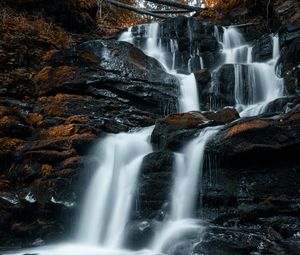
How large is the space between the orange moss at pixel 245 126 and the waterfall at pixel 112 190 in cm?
185

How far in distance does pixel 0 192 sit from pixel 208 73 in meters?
6.70

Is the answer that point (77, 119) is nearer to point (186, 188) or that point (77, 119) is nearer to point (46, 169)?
point (46, 169)

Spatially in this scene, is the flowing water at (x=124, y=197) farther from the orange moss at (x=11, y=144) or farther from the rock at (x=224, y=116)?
the orange moss at (x=11, y=144)

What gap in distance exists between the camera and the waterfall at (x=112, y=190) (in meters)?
6.97

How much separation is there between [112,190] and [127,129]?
216 centimetres

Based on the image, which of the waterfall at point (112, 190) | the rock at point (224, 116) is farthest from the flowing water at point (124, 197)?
the rock at point (224, 116)

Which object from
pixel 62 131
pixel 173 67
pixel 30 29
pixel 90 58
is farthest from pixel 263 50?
pixel 30 29

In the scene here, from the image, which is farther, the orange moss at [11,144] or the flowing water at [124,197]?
the orange moss at [11,144]

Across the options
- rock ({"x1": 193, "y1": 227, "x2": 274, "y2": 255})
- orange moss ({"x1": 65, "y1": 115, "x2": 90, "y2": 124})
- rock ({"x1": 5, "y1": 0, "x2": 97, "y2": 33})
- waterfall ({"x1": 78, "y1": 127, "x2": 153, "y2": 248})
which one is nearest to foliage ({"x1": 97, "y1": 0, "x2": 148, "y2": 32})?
rock ({"x1": 5, "y1": 0, "x2": 97, "y2": 33})

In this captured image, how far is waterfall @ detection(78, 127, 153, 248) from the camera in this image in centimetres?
697

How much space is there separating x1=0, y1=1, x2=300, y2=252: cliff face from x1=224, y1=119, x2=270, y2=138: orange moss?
0.06 feet

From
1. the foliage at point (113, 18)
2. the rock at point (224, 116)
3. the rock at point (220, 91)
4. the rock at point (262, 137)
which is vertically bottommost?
the rock at point (262, 137)

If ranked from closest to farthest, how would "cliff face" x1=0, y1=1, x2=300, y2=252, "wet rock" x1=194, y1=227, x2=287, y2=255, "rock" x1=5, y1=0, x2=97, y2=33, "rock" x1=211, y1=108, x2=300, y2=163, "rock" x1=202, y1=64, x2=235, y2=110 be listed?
"wet rock" x1=194, y1=227, x2=287, y2=255, "cliff face" x1=0, y1=1, x2=300, y2=252, "rock" x1=211, y1=108, x2=300, y2=163, "rock" x1=202, y1=64, x2=235, y2=110, "rock" x1=5, y1=0, x2=97, y2=33

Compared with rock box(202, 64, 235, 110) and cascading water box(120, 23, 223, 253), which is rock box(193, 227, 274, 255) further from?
rock box(202, 64, 235, 110)
